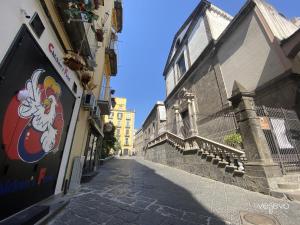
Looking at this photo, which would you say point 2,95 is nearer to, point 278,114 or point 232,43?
point 278,114

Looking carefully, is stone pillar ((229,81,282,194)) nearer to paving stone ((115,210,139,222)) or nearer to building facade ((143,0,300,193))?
building facade ((143,0,300,193))

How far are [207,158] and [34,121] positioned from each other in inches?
272

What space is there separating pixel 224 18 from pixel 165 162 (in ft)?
48.7

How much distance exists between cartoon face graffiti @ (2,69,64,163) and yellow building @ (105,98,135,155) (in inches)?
1863

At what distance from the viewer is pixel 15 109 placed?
8.29 ft

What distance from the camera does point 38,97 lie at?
10.2ft

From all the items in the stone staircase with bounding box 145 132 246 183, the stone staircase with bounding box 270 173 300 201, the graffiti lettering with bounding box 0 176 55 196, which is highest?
the stone staircase with bounding box 145 132 246 183

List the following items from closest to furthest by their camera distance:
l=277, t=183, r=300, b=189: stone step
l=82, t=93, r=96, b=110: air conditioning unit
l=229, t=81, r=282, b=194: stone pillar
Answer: l=277, t=183, r=300, b=189: stone step < l=229, t=81, r=282, b=194: stone pillar < l=82, t=93, r=96, b=110: air conditioning unit

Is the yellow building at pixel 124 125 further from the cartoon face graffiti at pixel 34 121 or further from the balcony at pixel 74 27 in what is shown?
the cartoon face graffiti at pixel 34 121

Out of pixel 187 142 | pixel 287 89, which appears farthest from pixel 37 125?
pixel 287 89

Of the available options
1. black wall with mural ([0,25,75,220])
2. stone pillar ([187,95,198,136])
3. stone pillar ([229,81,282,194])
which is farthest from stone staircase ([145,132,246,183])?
black wall with mural ([0,25,75,220])

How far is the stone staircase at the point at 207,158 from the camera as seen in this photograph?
5.85 m

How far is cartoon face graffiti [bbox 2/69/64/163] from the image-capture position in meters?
2.50

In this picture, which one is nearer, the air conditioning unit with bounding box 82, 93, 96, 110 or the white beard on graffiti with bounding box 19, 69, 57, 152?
the white beard on graffiti with bounding box 19, 69, 57, 152
